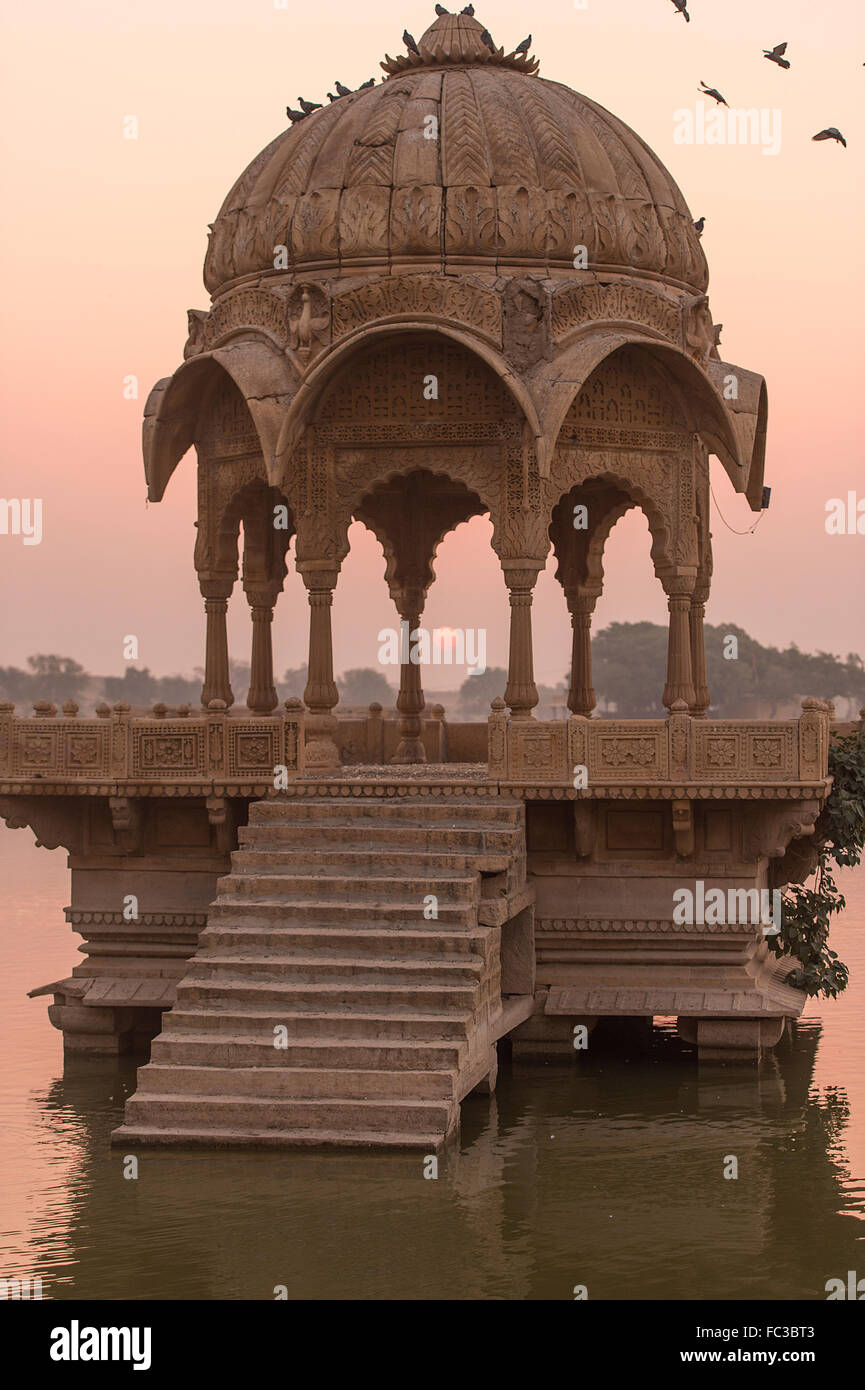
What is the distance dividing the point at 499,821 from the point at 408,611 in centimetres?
548

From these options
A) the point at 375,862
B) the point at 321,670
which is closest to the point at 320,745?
the point at 321,670

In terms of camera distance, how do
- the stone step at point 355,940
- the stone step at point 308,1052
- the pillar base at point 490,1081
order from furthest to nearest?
the pillar base at point 490,1081
the stone step at point 355,940
the stone step at point 308,1052

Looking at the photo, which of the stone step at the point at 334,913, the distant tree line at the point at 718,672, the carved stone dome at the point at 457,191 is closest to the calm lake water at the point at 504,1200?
the stone step at the point at 334,913

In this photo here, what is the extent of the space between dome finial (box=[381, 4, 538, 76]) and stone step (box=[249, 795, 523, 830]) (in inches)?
242

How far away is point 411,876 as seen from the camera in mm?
12656

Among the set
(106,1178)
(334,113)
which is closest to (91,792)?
(106,1178)

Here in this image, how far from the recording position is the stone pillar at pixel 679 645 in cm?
1547

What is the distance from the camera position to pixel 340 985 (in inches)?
463

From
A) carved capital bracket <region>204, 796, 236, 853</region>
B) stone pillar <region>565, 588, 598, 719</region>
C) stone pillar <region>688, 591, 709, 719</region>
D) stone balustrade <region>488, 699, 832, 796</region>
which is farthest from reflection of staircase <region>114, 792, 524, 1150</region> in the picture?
stone pillar <region>565, 588, 598, 719</region>

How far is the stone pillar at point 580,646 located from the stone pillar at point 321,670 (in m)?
3.57

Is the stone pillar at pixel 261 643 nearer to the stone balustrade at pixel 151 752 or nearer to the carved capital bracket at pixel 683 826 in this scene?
the stone balustrade at pixel 151 752

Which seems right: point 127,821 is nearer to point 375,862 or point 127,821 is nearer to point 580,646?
point 375,862

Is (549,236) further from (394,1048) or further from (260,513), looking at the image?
(394,1048)

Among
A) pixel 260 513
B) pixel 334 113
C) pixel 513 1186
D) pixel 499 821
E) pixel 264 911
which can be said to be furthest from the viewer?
pixel 260 513
